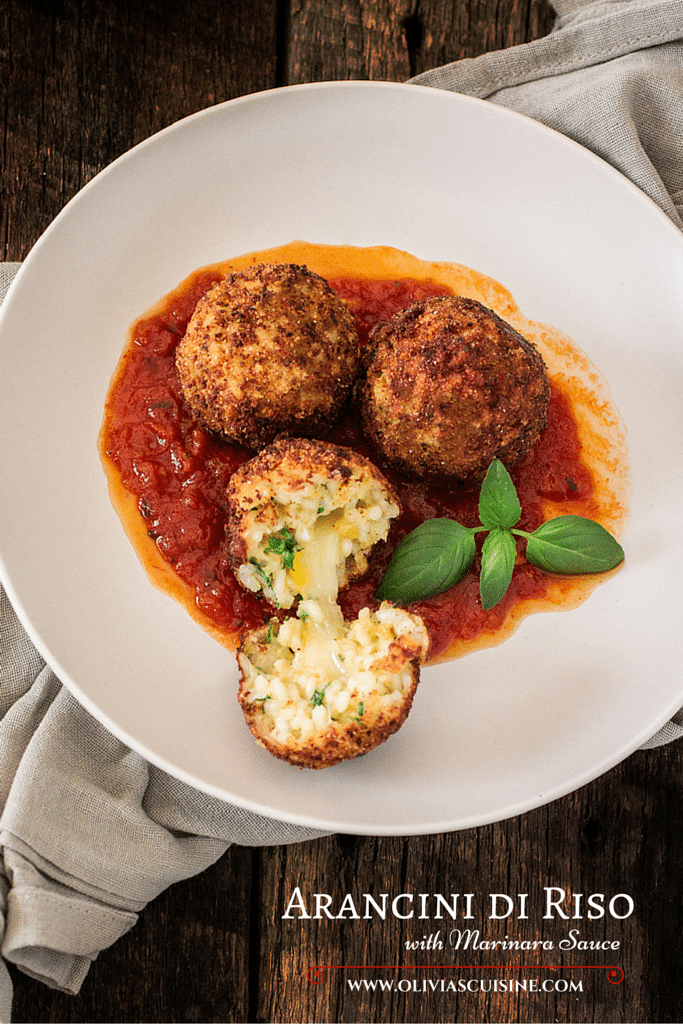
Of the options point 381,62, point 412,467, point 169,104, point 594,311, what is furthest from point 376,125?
point 412,467

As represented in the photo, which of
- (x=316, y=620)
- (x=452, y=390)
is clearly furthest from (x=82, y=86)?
(x=316, y=620)

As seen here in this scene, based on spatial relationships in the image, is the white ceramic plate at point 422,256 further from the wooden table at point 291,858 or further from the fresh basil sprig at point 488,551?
the wooden table at point 291,858

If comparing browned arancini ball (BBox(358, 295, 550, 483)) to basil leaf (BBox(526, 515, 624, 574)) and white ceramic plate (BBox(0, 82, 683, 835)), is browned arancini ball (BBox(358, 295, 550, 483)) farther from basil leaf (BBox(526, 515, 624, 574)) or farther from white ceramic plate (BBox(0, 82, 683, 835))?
white ceramic plate (BBox(0, 82, 683, 835))

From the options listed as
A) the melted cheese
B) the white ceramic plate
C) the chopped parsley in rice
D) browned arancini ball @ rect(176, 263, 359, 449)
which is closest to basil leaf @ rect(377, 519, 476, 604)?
the chopped parsley in rice

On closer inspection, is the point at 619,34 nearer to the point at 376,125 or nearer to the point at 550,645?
the point at 376,125

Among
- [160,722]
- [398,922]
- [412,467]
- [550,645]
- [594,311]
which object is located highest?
[594,311]

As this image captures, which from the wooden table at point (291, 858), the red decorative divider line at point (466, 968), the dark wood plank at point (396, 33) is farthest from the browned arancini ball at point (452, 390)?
the red decorative divider line at point (466, 968)
